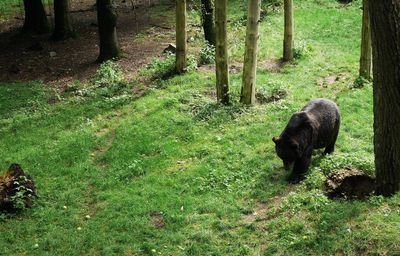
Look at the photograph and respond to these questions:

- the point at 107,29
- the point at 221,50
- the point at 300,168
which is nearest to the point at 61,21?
the point at 107,29

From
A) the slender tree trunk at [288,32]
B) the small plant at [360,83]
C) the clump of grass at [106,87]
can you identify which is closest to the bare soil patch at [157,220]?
the clump of grass at [106,87]

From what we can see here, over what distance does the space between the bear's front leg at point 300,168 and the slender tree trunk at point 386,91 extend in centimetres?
207

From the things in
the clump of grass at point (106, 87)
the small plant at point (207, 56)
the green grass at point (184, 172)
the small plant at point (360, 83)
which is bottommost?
the green grass at point (184, 172)

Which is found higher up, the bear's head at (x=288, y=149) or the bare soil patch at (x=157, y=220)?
the bear's head at (x=288, y=149)

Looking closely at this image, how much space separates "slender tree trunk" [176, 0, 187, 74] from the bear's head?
27.5ft

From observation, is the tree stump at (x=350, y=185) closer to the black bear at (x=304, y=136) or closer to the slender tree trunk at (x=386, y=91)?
the slender tree trunk at (x=386, y=91)

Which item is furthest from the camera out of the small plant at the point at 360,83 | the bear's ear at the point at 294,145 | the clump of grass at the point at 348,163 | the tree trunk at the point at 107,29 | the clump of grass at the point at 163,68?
the tree trunk at the point at 107,29

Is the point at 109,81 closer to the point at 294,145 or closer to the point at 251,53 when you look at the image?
the point at 251,53

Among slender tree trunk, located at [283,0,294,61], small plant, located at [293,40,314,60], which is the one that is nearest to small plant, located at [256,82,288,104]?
slender tree trunk, located at [283,0,294,61]

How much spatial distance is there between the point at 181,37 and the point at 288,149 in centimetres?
868

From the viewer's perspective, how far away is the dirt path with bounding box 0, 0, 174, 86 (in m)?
21.7

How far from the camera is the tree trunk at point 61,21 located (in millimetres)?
25188

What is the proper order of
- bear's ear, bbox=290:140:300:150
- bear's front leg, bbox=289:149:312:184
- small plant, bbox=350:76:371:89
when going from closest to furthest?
bear's ear, bbox=290:140:300:150 → bear's front leg, bbox=289:149:312:184 → small plant, bbox=350:76:371:89

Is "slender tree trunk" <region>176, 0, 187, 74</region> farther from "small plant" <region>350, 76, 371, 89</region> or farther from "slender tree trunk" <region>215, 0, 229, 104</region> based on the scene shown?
"small plant" <region>350, 76, 371, 89</region>
